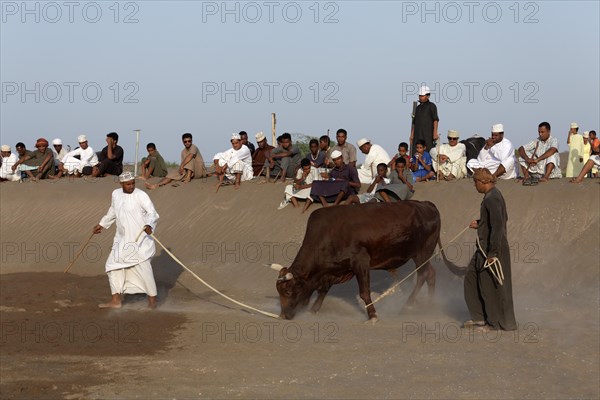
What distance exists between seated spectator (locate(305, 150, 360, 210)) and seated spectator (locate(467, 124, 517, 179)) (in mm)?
2211

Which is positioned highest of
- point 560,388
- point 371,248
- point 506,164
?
point 506,164

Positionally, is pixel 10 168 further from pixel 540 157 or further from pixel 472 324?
pixel 472 324

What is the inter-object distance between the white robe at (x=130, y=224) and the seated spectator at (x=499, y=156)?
6.38 metres

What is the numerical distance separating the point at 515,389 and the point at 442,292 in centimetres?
571

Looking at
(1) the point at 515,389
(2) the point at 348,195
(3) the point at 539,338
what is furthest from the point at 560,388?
(2) the point at 348,195

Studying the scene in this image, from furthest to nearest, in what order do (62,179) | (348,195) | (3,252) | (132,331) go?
1. (62,179)
2. (3,252)
3. (348,195)
4. (132,331)

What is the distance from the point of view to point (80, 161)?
22797 mm

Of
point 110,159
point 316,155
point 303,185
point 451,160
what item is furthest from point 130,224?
point 110,159

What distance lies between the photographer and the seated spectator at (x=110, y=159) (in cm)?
2234

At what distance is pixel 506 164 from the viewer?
17.7 meters

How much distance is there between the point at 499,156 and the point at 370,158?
2.70 metres

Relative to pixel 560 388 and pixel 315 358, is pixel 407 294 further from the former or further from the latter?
pixel 560 388

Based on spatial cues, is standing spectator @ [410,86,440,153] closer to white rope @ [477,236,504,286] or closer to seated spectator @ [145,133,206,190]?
seated spectator @ [145,133,206,190]

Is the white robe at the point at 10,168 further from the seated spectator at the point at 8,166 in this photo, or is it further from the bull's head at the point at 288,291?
the bull's head at the point at 288,291
